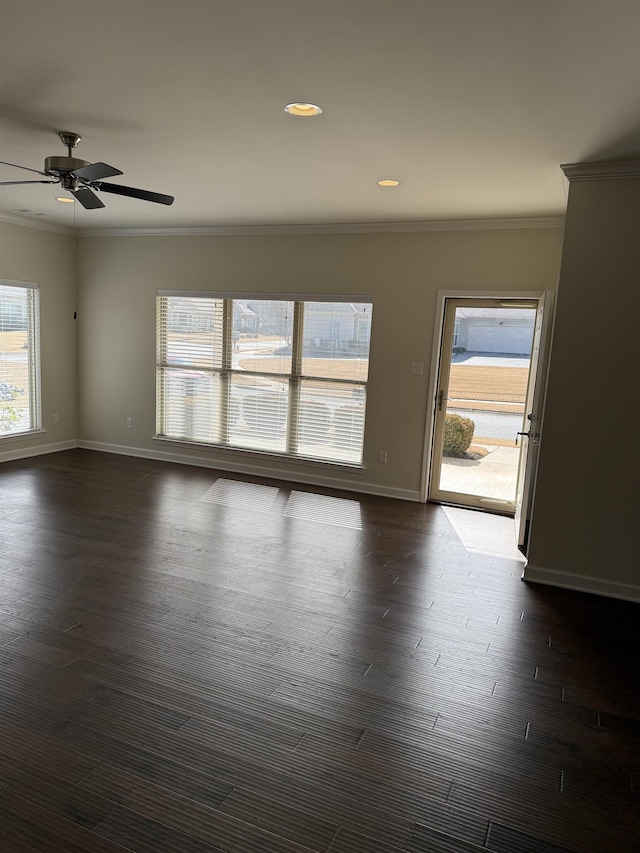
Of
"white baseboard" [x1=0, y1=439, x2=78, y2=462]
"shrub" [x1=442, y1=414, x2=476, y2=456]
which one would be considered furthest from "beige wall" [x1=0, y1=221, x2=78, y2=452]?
"shrub" [x1=442, y1=414, x2=476, y2=456]

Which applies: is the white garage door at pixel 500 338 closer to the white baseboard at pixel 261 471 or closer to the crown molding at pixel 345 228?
the crown molding at pixel 345 228

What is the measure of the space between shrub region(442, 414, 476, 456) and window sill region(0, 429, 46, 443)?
4.73m

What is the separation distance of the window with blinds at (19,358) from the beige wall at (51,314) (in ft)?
0.28

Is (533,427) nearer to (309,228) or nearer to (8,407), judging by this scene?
(309,228)

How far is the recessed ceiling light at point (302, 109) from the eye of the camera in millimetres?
2709

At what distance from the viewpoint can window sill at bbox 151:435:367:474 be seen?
5.91 meters

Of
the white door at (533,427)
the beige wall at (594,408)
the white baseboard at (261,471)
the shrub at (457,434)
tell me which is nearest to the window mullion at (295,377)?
the white baseboard at (261,471)

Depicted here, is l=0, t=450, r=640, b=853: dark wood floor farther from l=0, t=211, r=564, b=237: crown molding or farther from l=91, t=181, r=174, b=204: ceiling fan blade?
l=0, t=211, r=564, b=237: crown molding

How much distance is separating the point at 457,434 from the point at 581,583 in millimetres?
2030

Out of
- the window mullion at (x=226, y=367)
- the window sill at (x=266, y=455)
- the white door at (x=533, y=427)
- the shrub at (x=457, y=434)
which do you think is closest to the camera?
the white door at (x=533, y=427)

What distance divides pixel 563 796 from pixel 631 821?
214mm

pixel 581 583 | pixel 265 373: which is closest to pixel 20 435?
pixel 265 373

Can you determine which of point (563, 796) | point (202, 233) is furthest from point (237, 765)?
point (202, 233)

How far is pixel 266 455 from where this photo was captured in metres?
6.28
